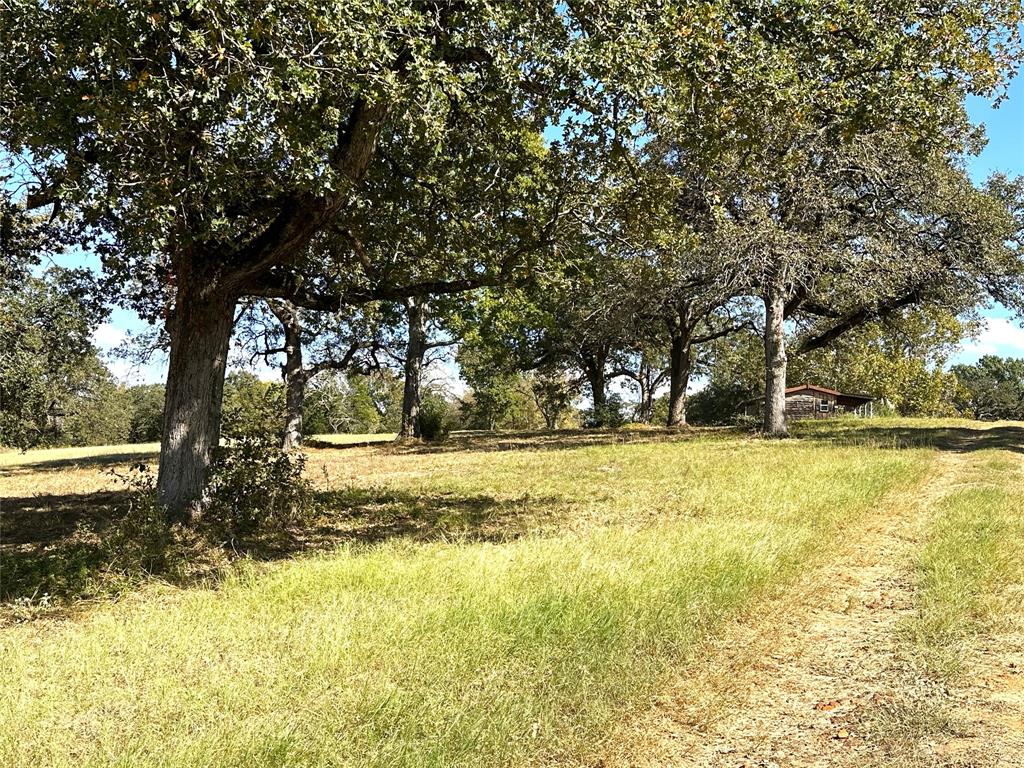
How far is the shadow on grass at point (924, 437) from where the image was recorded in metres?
17.4

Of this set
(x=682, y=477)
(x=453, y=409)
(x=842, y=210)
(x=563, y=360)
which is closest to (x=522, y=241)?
(x=682, y=477)

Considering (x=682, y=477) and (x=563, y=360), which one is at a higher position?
(x=563, y=360)

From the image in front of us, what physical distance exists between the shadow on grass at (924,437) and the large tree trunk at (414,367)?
13.2 meters

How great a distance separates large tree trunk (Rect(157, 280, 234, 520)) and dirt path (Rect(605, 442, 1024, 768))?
6.62 meters

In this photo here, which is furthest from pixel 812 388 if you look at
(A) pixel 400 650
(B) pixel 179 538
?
(A) pixel 400 650

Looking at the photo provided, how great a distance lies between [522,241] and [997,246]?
16839mm

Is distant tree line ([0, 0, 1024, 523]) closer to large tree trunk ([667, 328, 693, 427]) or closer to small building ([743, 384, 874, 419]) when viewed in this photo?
large tree trunk ([667, 328, 693, 427])

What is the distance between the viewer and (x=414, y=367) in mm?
26672

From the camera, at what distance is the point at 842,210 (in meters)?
19.6

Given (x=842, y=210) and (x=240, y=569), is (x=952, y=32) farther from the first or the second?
(x=842, y=210)

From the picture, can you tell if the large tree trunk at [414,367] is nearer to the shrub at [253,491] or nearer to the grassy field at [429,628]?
the shrub at [253,491]

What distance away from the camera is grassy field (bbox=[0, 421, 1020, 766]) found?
327 centimetres

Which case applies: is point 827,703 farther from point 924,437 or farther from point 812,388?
point 812,388

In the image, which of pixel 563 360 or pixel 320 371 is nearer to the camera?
pixel 320 371
